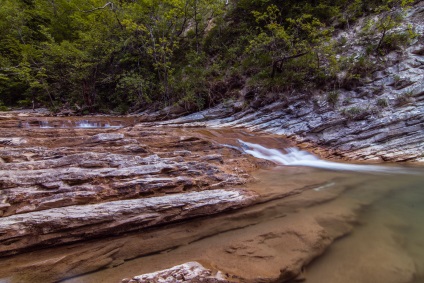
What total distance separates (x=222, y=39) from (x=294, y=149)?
11.8 metres

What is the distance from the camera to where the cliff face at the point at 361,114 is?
7.54m

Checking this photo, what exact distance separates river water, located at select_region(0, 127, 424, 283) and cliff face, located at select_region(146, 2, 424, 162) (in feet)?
11.6

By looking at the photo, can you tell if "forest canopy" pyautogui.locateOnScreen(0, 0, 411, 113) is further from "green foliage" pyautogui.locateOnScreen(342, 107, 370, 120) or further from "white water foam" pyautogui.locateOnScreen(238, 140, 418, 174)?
"white water foam" pyautogui.locateOnScreen(238, 140, 418, 174)

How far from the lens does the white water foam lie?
253 inches

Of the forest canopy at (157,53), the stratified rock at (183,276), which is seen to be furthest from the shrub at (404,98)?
the stratified rock at (183,276)

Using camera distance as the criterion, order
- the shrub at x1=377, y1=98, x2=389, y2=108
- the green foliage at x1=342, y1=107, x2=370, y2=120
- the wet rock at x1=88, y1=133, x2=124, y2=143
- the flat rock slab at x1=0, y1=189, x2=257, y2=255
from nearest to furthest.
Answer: the flat rock slab at x1=0, y1=189, x2=257, y2=255, the wet rock at x1=88, y1=133, x2=124, y2=143, the shrub at x1=377, y1=98, x2=389, y2=108, the green foliage at x1=342, y1=107, x2=370, y2=120

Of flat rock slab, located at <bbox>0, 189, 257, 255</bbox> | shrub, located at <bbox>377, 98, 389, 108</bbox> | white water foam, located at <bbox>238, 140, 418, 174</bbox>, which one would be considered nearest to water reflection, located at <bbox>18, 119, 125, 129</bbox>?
white water foam, located at <bbox>238, 140, 418, 174</bbox>

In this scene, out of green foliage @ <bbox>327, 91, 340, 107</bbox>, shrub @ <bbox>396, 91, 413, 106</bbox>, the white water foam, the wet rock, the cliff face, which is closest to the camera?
the wet rock

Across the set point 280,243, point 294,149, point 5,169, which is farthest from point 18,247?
point 294,149

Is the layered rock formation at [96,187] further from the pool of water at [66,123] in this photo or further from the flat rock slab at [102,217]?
the pool of water at [66,123]

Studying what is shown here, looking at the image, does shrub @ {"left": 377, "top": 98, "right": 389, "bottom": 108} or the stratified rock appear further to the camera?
shrub @ {"left": 377, "top": 98, "right": 389, "bottom": 108}

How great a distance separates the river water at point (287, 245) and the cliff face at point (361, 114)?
11.6 ft

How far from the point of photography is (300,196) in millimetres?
4324

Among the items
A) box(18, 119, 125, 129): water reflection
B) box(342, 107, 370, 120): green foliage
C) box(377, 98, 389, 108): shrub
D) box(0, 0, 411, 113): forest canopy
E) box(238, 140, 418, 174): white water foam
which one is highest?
box(0, 0, 411, 113): forest canopy
